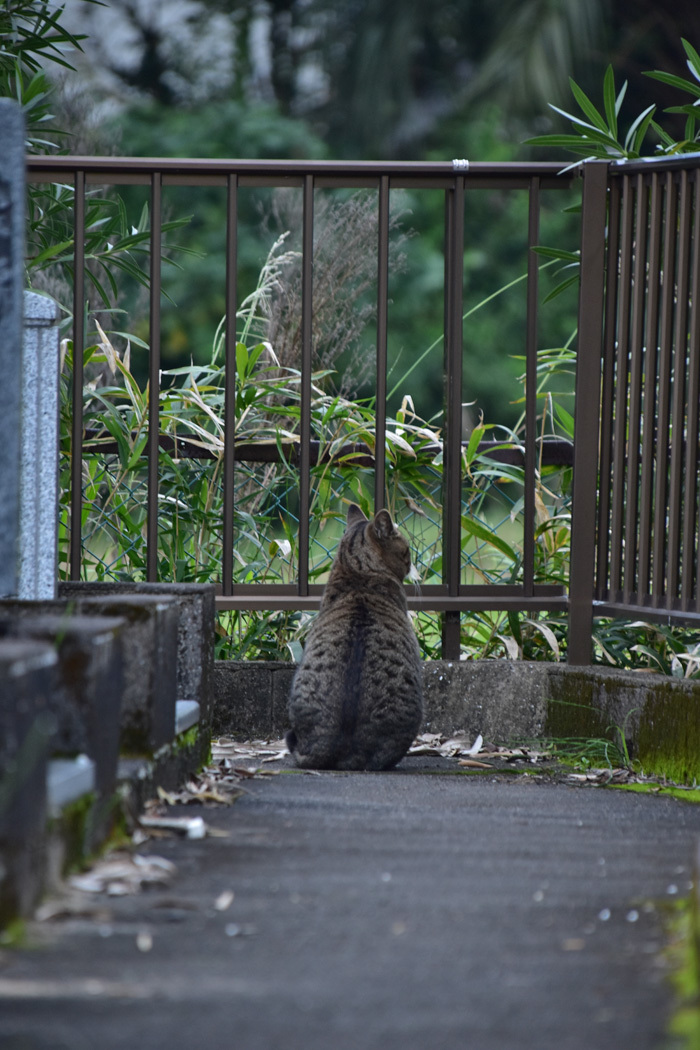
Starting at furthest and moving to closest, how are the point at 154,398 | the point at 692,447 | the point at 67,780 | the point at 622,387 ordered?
the point at 154,398, the point at 622,387, the point at 692,447, the point at 67,780

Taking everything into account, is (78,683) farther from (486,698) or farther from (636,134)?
(636,134)

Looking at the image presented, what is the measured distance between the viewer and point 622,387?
335 centimetres

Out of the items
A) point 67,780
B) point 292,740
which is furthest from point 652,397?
point 67,780

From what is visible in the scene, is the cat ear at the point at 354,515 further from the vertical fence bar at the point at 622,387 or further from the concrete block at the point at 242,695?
the vertical fence bar at the point at 622,387

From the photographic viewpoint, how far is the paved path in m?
1.30

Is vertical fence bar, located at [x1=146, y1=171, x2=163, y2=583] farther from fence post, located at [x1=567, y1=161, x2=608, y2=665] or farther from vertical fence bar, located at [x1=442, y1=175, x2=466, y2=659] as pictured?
fence post, located at [x1=567, y1=161, x2=608, y2=665]

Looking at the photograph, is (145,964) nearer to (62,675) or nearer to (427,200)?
(62,675)

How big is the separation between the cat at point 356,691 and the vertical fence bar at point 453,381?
336 millimetres

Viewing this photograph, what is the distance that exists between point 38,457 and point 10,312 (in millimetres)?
506

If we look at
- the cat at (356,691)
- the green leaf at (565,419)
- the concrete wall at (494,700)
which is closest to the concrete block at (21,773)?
the cat at (356,691)

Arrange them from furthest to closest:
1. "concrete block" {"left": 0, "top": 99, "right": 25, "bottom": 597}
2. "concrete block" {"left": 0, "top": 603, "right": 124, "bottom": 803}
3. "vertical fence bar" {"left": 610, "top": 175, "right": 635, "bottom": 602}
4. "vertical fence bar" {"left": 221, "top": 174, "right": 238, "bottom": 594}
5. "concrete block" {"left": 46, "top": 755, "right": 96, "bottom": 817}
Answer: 1. "vertical fence bar" {"left": 221, "top": 174, "right": 238, "bottom": 594}
2. "vertical fence bar" {"left": 610, "top": 175, "right": 635, "bottom": 602}
3. "concrete block" {"left": 0, "top": 99, "right": 25, "bottom": 597}
4. "concrete block" {"left": 0, "top": 603, "right": 124, "bottom": 803}
5. "concrete block" {"left": 46, "top": 755, "right": 96, "bottom": 817}

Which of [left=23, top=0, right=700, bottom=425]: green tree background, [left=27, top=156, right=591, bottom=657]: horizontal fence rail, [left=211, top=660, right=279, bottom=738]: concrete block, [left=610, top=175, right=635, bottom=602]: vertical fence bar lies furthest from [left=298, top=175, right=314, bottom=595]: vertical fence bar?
[left=23, top=0, right=700, bottom=425]: green tree background

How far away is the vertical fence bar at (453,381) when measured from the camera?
355cm

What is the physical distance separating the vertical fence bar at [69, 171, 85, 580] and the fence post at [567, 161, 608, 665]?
146 centimetres
